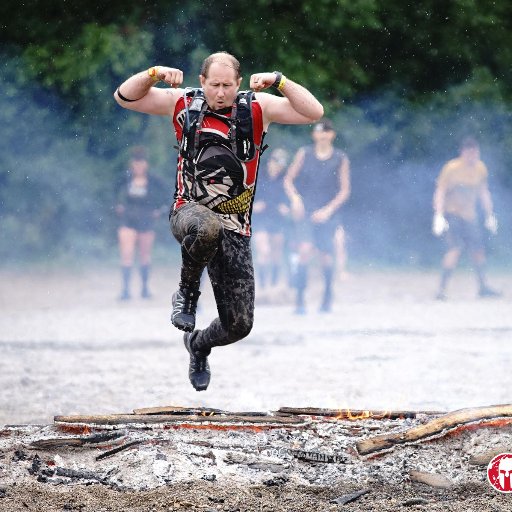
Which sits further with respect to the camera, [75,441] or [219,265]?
[75,441]

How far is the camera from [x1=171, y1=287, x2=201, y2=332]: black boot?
6.35 m

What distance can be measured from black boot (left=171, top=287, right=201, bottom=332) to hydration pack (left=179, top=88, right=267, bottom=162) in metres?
0.76

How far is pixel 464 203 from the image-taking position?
15.9 meters

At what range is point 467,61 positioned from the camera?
65.3 ft

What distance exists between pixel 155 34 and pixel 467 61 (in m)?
5.58

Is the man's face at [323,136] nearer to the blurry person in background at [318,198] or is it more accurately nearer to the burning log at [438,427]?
the blurry person in background at [318,198]

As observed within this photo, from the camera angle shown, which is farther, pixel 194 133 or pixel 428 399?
pixel 428 399

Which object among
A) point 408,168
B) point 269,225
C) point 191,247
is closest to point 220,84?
point 191,247

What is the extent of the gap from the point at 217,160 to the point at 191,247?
1.83 ft

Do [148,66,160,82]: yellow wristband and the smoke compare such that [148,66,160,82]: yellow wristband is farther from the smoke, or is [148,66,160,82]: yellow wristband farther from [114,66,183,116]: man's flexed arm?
the smoke

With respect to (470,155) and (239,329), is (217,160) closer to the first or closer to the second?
(239,329)

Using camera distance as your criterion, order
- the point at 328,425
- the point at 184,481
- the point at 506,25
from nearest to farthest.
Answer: the point at 184,481
the point at 328,425
the point at 506,25

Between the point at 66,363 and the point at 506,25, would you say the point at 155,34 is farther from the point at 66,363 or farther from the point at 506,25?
the point at 66,363

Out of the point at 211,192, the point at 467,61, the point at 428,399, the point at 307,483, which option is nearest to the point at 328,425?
the point at 307,483
